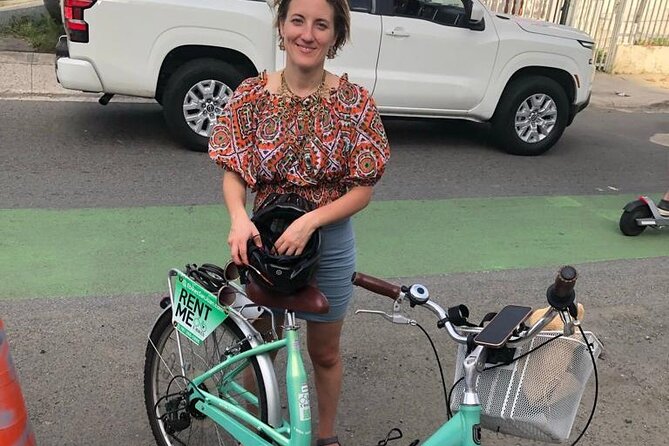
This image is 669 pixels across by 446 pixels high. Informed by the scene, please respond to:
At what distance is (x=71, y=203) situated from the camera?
16.2 ft

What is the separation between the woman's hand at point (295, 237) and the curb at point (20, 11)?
32.1 ft

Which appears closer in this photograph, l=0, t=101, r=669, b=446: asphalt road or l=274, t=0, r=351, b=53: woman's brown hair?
l=274, t=0, r=351, b=53: woman's brown hair

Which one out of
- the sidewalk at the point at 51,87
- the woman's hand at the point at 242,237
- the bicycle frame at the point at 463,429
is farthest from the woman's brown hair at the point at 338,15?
the sidewalk at the point at 51,87

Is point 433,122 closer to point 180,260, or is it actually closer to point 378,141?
point 180,260

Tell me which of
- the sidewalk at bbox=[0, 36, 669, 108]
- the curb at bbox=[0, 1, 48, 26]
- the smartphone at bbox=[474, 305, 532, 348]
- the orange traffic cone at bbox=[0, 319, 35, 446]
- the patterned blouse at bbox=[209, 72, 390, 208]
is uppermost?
the patterned blouse at bbox=[209, 72, 390, 208]

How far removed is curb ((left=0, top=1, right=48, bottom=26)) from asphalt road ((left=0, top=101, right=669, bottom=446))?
3.26 metres

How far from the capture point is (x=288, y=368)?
2031mm

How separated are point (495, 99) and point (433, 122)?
143cm

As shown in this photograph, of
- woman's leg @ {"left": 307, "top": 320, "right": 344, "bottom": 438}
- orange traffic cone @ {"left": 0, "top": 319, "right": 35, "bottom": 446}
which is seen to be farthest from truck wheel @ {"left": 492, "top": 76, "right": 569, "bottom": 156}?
orange traffic cone @ {"left": 0, "top": 319, "right": 35, "bottom": 446}

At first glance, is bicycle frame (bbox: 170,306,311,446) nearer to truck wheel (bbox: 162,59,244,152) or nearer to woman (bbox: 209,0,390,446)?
woman (bbox: 209,0,390,446)

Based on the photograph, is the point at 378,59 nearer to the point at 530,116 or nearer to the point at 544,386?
the point at 530,116

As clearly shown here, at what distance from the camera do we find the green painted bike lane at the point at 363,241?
157 inches

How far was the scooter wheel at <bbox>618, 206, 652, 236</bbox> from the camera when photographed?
5133mm

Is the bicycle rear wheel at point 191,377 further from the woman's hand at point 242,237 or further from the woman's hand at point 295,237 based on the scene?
the woman's hand at point 295,237
